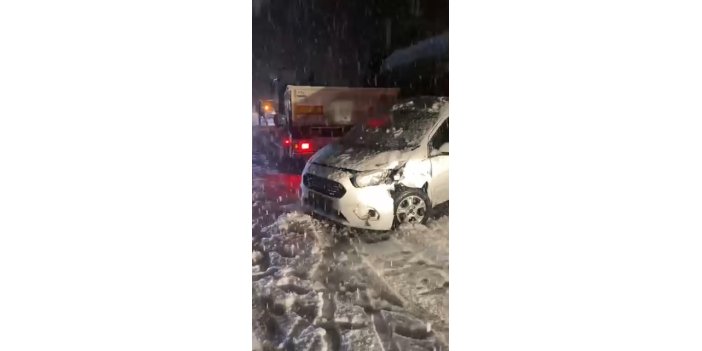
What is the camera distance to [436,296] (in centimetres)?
210

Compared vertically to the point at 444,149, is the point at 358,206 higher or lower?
lower

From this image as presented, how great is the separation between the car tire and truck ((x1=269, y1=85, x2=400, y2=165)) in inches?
11.7

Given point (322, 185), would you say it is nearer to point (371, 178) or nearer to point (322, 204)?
point (322, 204)

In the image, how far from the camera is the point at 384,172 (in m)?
2.09

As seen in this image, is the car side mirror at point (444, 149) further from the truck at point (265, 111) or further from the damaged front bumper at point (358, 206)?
the truck at point (265, 111)

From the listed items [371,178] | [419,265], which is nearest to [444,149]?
[371,178]

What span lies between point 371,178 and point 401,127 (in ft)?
0.68

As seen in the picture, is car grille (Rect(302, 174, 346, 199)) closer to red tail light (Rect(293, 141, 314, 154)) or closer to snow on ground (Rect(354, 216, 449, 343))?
red tail light (Rect(293, 141, 314, 154))

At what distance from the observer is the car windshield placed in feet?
6.87

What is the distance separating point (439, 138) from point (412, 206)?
0.85 feet

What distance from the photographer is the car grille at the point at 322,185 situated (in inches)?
81.3

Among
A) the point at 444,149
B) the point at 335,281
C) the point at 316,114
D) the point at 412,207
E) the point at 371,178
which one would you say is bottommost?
the point at 335,281

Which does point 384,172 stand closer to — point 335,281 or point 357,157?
point 357,157
